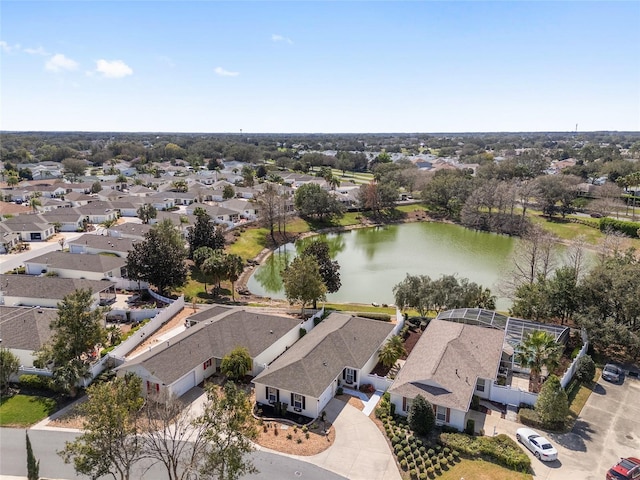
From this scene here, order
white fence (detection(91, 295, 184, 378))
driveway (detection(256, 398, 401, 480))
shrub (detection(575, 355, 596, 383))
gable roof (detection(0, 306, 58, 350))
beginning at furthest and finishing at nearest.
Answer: gable roof (detection(0, 306, 58, 350)), white fence (detection(91, 295, 184, 378)), shrub (detection(575, 355, 596, 383)), driveway (detection(256, 398, 401, 480))

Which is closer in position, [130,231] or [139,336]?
[139,336]

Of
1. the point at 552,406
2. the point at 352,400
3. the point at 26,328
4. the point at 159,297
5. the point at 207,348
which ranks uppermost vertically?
the point at 26,328

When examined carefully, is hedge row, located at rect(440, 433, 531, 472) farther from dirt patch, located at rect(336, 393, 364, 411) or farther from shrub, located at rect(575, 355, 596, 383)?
shrub, located at rect(575, 355, 596, 383)

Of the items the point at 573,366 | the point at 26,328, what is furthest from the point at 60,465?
the point at 573,366

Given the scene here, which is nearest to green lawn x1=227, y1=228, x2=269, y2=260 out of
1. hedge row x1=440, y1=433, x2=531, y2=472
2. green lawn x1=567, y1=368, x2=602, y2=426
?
hedge row x1=440, y1=433, x2=531, y2=472

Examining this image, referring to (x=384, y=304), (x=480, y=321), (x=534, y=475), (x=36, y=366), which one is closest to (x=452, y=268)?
(x=384, y=304)

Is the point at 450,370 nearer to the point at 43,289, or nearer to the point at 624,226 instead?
the point at 43,289

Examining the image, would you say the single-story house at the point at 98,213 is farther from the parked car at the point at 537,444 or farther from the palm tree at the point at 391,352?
the parked car at the point at 537,444
